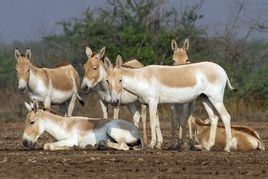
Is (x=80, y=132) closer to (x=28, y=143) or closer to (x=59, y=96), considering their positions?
(x=28, y=143)

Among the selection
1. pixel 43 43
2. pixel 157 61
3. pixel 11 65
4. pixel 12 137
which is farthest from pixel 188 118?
pixel 43 43

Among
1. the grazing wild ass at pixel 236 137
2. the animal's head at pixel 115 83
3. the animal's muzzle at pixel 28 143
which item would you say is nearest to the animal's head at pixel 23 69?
the animal's muzzle at pixel 28 143

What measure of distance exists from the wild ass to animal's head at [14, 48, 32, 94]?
264 centimetres

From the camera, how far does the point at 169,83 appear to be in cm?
1742

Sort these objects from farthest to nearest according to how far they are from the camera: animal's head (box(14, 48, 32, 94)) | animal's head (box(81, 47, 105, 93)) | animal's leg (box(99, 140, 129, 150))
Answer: animal's head (box(14, 48, 32, 94)) → animal's head (box(81, 47, 105, 93)) → animal's leg (box(99, 140, 129, 150))

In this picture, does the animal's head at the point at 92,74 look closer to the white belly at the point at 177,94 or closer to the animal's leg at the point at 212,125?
the white belly at the point at 177,94

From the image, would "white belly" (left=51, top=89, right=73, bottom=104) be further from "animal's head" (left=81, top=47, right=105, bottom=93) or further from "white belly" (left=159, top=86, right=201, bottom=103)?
"white belly" (left=159, top=86, right=201, bottom=103)

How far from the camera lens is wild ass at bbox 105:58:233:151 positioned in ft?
57.0

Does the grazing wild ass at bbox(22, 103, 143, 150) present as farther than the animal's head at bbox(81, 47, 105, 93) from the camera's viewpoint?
No

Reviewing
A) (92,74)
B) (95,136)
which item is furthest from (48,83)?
(95,136)

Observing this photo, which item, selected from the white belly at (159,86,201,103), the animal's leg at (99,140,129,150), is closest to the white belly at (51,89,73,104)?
the animal's leg at (99,140,129,150)

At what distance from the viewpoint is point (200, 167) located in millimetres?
14500

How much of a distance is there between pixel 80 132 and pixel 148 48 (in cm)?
1646

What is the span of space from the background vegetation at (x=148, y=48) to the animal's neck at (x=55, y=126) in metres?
12.1
